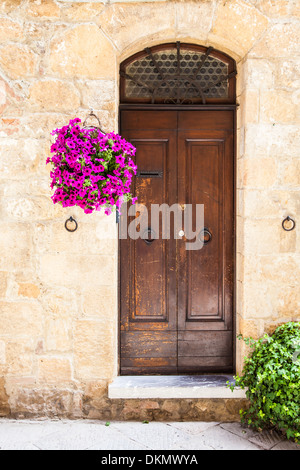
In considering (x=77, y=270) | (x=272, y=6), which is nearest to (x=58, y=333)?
(x=77, y=270)

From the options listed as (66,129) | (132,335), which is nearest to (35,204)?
(66,129)

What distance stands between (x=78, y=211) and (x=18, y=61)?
1208mm

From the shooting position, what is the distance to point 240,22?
3.03 m

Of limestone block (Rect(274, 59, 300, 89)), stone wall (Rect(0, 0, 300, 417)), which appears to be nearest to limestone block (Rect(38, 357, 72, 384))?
stone wall (Rect(0, 0, 300, 417))

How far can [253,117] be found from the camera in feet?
10.1

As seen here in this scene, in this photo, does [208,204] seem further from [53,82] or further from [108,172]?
[53,82]

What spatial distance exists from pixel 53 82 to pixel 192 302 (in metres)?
2.04

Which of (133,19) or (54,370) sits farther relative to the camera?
(54,370)

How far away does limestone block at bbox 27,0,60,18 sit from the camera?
303 centimetres

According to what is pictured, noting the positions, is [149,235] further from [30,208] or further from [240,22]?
[240,22]

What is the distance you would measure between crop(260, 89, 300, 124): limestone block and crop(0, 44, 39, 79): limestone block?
1753 millimetres

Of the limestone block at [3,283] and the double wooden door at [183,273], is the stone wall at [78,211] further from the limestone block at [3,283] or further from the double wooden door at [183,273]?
the double wooden door at [183,273]

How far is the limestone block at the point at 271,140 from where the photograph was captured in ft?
10.1

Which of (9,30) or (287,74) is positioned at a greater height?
(9,30)
